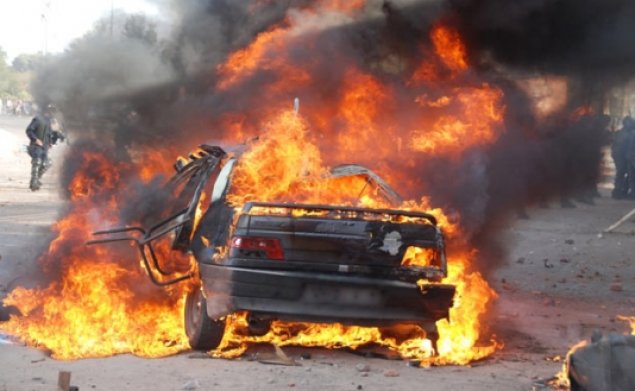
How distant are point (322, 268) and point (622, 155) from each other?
17.6m

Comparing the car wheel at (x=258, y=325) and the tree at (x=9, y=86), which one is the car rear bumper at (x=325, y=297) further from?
the tree at (x=9, y=86)

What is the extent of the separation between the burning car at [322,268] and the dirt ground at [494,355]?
380mm

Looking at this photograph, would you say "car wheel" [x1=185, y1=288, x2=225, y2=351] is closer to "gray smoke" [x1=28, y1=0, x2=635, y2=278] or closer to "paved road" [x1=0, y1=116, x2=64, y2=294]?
"gray smoke" [x1=28, y1=0, x2=635, y2=278]

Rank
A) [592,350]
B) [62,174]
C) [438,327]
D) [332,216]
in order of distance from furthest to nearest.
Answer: [62,174], [438,327], [332,216], [592,350]

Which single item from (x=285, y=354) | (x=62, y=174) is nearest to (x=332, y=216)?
(x=285, y=354)

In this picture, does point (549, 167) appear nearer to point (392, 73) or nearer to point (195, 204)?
point (392, 73)

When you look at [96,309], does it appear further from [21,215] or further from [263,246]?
[21,215]

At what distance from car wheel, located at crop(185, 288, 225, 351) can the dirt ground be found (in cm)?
15

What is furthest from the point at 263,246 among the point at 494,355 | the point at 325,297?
the point at 494,355

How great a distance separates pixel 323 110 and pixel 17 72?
8202 cm

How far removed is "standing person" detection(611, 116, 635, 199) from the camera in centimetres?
2186

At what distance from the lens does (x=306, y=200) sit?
721 centimetres

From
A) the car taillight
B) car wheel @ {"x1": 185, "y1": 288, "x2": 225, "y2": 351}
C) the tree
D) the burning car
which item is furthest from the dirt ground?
the tree

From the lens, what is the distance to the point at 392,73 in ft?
33.9
